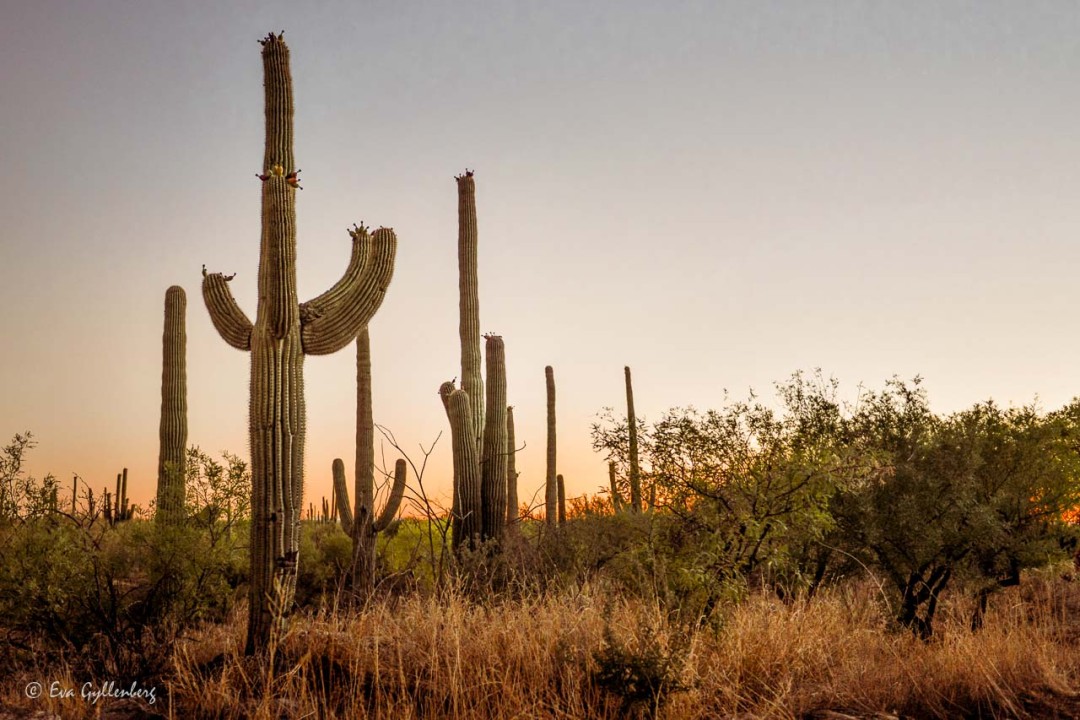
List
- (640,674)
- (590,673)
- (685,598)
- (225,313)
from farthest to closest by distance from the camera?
(225,313)
(685,598)
(590,673)
(640,674)

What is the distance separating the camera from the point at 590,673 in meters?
6.69

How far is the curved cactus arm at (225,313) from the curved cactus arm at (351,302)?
0.67 metres

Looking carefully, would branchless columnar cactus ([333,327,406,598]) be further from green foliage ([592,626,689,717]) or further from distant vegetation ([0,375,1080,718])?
green foliage ([592,626,689,717])

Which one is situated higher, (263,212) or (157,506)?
(263,212)

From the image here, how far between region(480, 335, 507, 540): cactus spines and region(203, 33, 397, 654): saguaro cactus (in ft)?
21.2

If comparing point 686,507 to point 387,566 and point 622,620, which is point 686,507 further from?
point 387,566

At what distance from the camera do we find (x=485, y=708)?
640cm

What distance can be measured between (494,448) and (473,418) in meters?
0.73

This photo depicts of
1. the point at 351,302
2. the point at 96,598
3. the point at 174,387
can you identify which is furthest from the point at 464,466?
the point at 96,598

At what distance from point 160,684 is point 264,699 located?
205 cm

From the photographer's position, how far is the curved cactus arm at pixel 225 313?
9.38m

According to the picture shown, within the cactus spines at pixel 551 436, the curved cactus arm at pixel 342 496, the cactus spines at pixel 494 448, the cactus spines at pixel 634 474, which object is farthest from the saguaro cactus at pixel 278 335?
the cactus spines at pixel 551 436

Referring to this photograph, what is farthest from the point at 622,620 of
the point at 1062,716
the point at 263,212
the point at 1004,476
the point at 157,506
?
the point at 1004,476

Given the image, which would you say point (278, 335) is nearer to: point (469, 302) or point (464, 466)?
point (464, 466)
